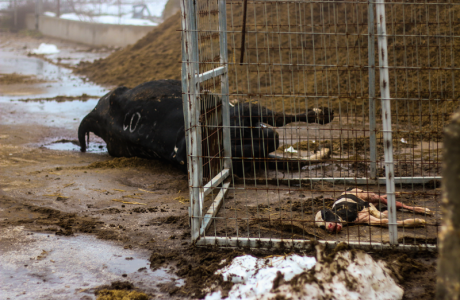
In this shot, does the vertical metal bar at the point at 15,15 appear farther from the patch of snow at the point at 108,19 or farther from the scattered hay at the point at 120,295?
the scattered hay at the point at 120,295

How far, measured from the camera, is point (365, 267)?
104 inches

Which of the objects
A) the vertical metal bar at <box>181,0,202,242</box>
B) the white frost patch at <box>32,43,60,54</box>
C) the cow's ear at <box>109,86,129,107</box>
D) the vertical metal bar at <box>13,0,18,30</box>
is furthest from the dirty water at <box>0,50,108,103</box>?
the vertical metal bar at <box>13,0,18,30</box>

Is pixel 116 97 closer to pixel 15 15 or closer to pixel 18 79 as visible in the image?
pixel 18 79

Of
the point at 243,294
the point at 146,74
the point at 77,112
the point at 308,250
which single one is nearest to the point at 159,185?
the point at 308,250

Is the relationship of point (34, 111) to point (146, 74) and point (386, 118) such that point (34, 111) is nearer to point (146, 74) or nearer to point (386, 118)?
point (146, 74)

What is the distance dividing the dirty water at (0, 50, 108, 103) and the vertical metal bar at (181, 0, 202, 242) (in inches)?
363

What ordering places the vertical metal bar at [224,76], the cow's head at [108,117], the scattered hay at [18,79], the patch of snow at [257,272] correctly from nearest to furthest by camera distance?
the patch of snow at [257,272]
the vertical metal bar at [224,76]
the cow's head at [108,117]
the scattered hay at [18,79]

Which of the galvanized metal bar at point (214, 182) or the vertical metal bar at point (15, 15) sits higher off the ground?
the vertical metal bar at point (15, 15)

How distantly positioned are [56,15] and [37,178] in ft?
87.5

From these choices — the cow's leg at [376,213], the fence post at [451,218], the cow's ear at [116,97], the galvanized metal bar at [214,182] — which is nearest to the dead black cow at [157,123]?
the cow's ear at [116,97]

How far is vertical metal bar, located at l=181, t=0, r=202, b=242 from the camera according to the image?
11.1 ft

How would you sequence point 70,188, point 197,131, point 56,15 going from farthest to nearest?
1. point 56,15
2. point 70,188
3. point 197,131

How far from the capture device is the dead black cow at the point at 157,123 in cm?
541

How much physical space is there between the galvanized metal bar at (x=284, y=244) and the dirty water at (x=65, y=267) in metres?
0.48
